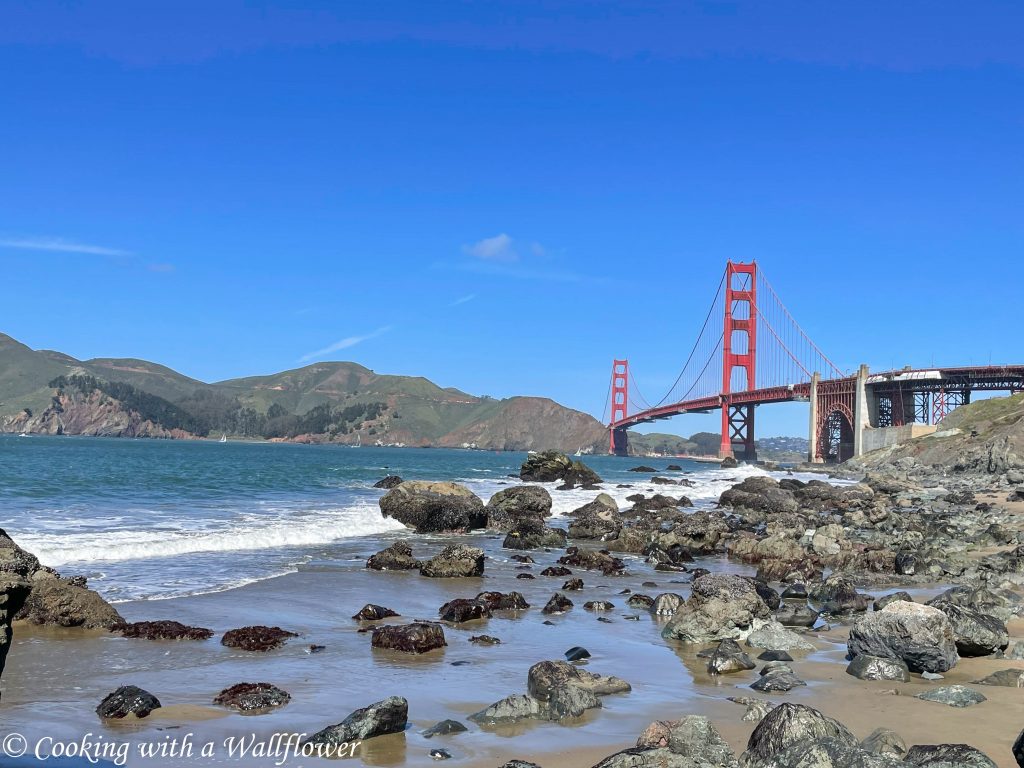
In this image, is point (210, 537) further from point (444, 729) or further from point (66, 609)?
point (444, 729)

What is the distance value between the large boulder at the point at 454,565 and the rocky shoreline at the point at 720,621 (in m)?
0.03

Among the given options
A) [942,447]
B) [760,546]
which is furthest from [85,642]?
[942,447]

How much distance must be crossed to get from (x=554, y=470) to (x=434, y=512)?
27.2 meters

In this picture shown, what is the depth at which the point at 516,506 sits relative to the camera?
2733cm

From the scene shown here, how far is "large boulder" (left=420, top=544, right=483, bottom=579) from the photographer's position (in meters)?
13.9

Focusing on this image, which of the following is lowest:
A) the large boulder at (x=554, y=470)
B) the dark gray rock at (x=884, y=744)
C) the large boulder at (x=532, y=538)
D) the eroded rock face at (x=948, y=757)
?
the large boulder at (x=532, y=538)

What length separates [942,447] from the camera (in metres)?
60.8

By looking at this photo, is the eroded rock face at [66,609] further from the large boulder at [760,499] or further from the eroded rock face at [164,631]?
the large boulder at [760,499]

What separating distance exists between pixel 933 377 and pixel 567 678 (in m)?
73.1

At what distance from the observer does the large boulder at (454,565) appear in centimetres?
1388

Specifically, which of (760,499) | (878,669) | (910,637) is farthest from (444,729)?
(760,499)

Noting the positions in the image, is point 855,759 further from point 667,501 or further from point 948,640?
point 667,501

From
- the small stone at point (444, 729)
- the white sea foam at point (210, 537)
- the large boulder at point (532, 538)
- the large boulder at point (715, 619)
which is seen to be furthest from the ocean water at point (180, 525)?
the small stone at point (444, 729)

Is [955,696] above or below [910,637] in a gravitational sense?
below
